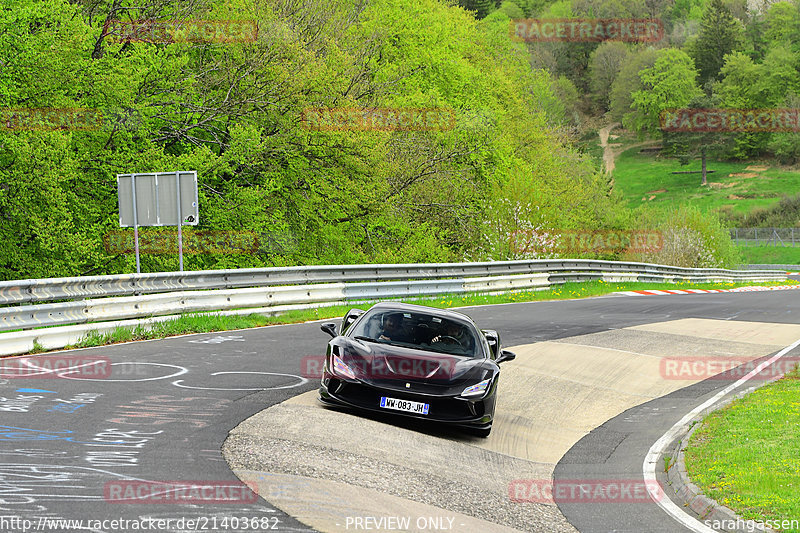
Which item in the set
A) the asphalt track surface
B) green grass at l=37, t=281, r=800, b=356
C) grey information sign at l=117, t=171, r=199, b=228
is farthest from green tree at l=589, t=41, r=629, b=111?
the asphalt track surface

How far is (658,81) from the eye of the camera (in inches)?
6014

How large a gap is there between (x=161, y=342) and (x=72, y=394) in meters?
4.66

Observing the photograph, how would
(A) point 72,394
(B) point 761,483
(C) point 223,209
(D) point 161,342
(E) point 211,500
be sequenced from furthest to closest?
(C) point 223,209 < (D) point 161,342 < (A) point 72,394 < (B) point 761,483 < (E) point 211,500

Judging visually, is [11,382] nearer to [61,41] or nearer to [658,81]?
[61,41]

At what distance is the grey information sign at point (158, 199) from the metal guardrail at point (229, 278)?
1.03m

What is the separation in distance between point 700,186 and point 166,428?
134238 mm

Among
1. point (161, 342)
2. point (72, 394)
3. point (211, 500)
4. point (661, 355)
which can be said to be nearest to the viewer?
point (211, 500)

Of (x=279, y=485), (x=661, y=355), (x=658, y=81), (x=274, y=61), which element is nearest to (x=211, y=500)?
(x=279, y=485)

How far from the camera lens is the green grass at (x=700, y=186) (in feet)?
399

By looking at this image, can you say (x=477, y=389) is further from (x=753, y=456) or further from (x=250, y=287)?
(x=250, y=287)

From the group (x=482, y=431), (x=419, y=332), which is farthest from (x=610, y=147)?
(x=482, y=431)

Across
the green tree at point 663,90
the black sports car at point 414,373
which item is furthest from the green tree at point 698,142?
the black sports car at point 414,373

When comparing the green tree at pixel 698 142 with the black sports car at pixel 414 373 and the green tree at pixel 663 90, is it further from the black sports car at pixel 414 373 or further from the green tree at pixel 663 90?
the black sports car at pixel 414 373

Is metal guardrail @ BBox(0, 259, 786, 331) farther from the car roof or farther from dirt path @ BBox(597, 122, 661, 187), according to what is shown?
dirt path @ BBox(597, 122, 661, 187)
